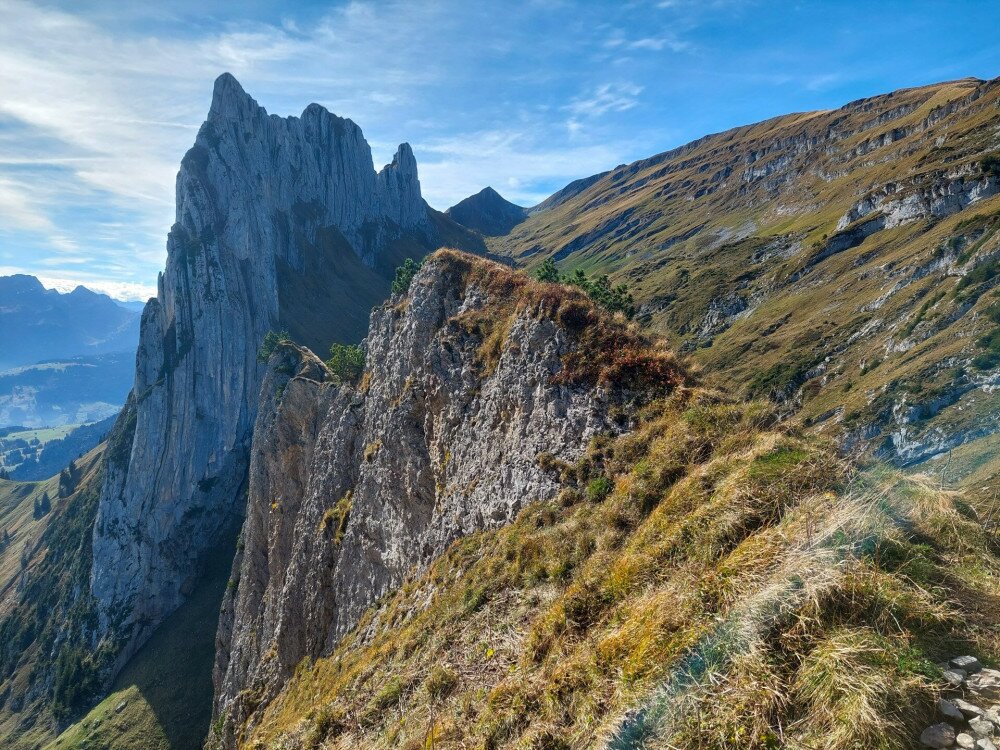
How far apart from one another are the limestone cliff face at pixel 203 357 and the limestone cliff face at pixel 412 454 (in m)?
75.6

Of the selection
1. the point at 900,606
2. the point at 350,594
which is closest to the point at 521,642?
the point at 900,606

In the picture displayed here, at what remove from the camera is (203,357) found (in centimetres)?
12644

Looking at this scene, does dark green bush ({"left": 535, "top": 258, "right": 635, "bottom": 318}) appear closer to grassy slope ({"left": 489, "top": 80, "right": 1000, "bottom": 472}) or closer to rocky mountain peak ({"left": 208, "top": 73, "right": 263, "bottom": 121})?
grassy slope ({"left": 489, "top": 80, "right": 1000, "bottom": 472})

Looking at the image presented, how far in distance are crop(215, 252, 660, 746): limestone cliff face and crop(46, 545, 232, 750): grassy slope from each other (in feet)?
115

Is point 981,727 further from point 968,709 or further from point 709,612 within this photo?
point 709,612

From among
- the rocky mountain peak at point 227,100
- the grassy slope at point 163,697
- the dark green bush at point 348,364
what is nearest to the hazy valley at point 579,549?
the dark green bush at point 348,364

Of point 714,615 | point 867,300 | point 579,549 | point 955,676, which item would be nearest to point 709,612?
point 714,615

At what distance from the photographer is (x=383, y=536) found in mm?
28375

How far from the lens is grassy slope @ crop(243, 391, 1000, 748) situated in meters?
5.49

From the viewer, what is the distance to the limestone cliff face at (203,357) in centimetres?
10556

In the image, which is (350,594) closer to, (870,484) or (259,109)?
(870,484)

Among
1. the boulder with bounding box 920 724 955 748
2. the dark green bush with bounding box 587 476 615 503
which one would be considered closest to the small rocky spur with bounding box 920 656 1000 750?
the boulder with bounding box 920 724 955 748

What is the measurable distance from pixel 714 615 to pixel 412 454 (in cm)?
2255

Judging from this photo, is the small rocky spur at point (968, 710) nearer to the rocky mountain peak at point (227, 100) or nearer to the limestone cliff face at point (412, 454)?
the limestone cliff face at point (412, 454)
